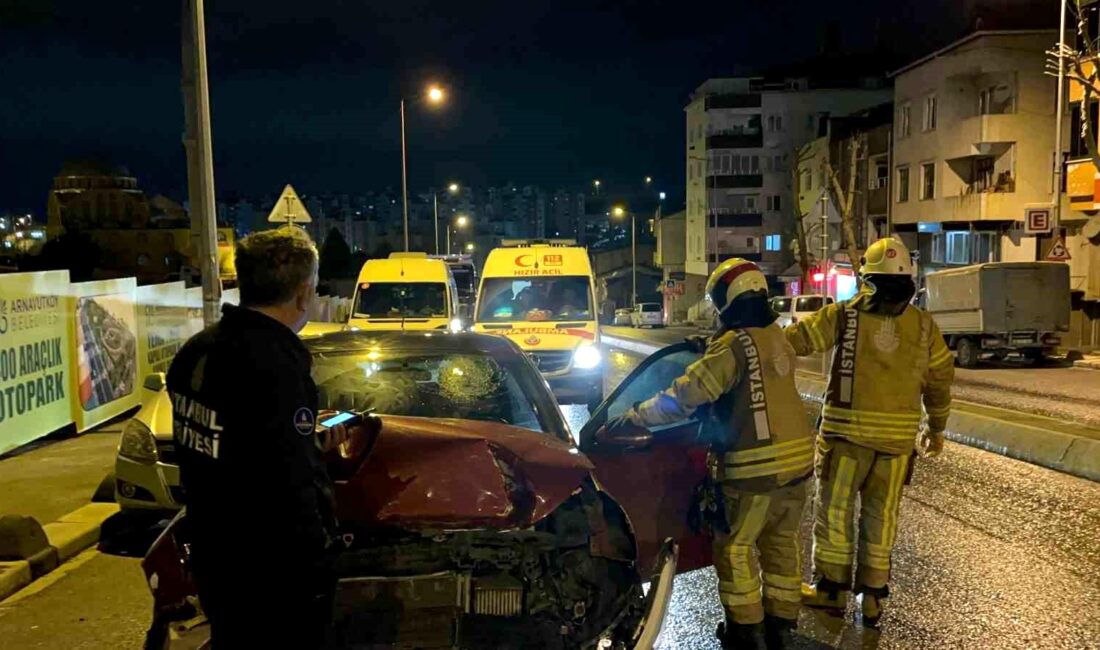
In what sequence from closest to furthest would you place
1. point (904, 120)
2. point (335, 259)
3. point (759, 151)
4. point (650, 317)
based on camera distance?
point (904, 120) < point (650, 317) < point (335, 259) < point (759, 151)

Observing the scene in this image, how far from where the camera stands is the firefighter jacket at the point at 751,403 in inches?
162

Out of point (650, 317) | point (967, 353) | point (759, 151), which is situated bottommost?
point (650, 317)

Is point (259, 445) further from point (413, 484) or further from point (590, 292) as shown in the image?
point (590, 292)

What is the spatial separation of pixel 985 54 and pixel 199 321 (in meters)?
30.6

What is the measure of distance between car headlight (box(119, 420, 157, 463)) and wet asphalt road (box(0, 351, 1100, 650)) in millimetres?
735

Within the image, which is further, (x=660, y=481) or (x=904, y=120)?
(x=904, y=120)

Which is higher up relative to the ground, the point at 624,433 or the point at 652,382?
the point at 624,433

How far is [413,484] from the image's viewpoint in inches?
121

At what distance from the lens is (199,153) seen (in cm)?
1023

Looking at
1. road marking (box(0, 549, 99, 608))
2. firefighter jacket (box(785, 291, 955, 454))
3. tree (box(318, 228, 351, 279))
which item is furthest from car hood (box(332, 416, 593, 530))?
tree (box(318, 228, 351, 279))

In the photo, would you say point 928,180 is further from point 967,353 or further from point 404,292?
point 404,292

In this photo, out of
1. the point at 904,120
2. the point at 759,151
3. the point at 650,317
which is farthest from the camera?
the point at 759,151

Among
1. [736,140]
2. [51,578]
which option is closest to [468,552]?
[51,578]

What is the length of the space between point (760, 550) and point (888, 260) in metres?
1.63
